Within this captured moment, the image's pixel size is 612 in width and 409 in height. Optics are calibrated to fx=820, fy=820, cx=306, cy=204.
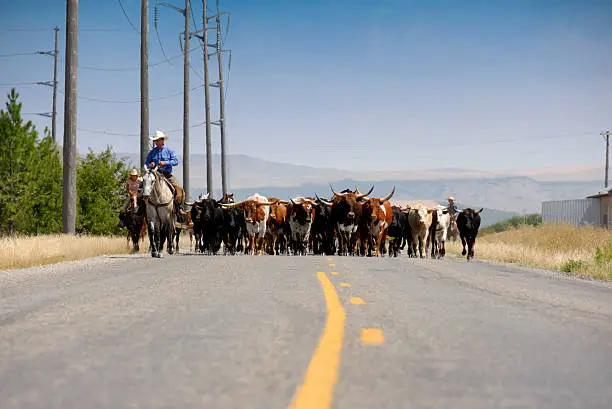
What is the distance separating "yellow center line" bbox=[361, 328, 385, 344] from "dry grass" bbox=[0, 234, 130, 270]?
1104 centimetres

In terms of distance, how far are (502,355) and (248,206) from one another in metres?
22.5

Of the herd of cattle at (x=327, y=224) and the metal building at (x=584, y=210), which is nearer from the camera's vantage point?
the herd of cattle at (x=327, y=224)

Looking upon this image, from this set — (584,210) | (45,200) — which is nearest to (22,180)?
(45,200)

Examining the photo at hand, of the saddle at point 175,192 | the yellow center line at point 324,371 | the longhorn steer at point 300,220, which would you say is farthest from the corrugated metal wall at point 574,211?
the yellow center line at point 324,371

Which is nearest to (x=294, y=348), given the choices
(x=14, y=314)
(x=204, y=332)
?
(x=204, y=332)

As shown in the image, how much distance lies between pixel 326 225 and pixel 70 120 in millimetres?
10033

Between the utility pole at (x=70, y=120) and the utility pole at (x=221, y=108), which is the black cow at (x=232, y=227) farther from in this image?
the utility pole at (x=221, y=108)

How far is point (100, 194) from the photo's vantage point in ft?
122

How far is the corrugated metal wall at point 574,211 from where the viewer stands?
5712 cm

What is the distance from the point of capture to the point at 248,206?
2792 cm

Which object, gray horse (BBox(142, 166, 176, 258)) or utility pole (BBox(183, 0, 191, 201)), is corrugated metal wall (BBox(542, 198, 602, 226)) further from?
gray horse (BBox(142, 166, 176, 258))

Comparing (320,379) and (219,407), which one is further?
(320,379)

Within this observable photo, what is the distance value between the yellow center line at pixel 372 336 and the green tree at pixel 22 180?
3091 cm

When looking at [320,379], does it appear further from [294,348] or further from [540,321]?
[540,321]
